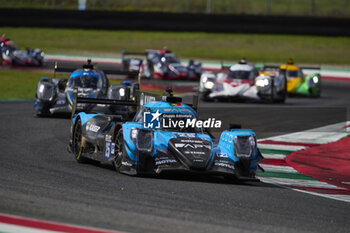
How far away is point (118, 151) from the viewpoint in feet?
34.5

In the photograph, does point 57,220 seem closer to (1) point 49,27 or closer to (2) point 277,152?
(2) point 277,152

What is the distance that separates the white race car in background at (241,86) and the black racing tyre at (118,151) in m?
13.4

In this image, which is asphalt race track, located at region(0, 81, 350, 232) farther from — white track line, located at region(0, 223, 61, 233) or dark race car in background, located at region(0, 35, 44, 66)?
dark race car in background, located at region(0, 35, 44, 66)

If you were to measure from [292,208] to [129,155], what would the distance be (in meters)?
2.63

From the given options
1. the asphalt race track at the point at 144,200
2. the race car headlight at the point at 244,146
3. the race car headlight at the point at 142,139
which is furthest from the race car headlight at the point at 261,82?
the race car headlight at the point at 142,139

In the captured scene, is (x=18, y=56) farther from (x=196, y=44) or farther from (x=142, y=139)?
(x=142, y=139)

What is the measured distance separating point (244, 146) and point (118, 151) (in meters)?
1.85

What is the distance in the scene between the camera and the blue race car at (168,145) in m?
9.86

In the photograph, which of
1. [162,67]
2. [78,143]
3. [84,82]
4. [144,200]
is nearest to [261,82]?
[84,82]

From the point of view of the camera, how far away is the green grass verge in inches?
1721

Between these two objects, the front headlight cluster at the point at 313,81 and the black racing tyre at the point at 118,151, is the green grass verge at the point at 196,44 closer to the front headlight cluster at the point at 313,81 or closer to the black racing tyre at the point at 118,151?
the front headlight cluster at the point at 313,81

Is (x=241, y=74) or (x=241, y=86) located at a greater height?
(x=241, y=74)

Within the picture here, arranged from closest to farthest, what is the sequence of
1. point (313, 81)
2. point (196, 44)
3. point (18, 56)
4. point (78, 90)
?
point (78, 90), point (313, 81), point (18, 56), point (196, 44)

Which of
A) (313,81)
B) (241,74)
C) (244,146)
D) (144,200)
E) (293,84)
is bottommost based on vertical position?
(293,84)
